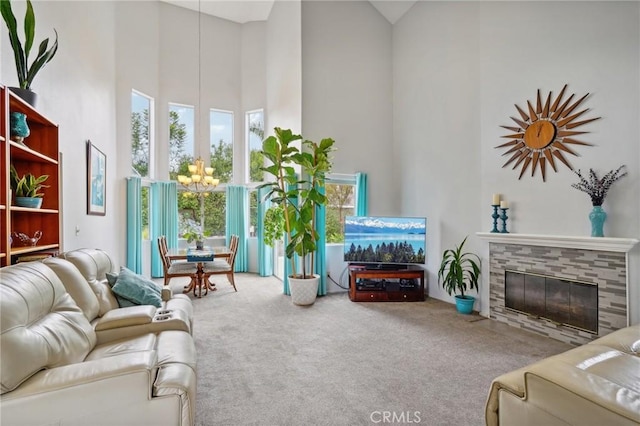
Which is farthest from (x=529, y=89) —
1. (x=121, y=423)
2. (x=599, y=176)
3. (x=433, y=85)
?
(x=121, y=423)

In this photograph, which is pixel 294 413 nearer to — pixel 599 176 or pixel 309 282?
pixel 309 282

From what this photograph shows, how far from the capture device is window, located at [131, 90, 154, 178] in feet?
21.6

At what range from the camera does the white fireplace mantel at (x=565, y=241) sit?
116 inches

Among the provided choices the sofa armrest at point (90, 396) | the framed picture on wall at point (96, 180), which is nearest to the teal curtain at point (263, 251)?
the framed picture on wall at point (96, 180)

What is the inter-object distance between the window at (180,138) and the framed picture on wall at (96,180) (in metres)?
2.17

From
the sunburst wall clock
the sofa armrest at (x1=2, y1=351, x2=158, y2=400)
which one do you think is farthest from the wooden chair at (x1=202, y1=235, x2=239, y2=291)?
the sunburst wall clock

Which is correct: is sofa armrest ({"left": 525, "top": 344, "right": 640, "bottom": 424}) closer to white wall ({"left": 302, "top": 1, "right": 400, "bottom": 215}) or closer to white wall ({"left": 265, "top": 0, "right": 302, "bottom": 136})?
white wall ({"left": 302, "top": 1, "right": 400, "bottom": 215})

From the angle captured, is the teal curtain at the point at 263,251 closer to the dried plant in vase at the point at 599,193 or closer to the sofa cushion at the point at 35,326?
the sofa cushion at the point at 35,326

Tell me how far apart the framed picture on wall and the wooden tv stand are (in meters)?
3.78

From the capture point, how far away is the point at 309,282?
4.84 m

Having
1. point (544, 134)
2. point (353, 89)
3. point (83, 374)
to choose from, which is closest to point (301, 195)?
point (353, 89)

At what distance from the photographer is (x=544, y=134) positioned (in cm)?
368

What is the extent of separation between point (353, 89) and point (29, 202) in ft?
16.3

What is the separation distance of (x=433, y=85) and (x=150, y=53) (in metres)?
5.57
